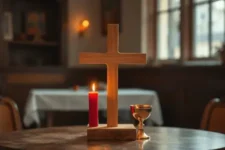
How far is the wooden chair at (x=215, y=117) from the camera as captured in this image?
2289 mm

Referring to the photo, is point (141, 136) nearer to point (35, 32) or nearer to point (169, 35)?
point (169, 35)

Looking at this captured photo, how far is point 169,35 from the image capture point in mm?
5586

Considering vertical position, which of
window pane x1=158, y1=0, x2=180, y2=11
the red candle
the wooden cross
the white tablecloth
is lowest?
the white tablecloth

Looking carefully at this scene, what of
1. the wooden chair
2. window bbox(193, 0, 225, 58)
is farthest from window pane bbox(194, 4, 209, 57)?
the wooden chair

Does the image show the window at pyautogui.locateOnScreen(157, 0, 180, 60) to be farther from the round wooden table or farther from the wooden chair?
the round wooden table

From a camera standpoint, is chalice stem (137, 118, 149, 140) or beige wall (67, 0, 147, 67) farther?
beige wall (67, 0, 147, 67)

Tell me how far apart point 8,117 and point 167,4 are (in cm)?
370

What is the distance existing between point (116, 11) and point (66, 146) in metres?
4.53

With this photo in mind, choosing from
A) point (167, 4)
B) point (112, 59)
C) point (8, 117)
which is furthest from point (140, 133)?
point (167, 4)

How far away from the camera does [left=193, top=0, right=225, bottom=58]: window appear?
4.71 m

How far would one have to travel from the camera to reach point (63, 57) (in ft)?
19.6

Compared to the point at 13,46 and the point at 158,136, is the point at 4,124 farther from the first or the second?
the point at 13,46

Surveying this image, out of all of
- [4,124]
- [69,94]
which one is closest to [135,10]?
[69,94]

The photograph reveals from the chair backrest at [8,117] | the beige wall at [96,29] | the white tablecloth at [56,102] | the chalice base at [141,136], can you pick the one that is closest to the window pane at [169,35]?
the beige wall at [96,29]
